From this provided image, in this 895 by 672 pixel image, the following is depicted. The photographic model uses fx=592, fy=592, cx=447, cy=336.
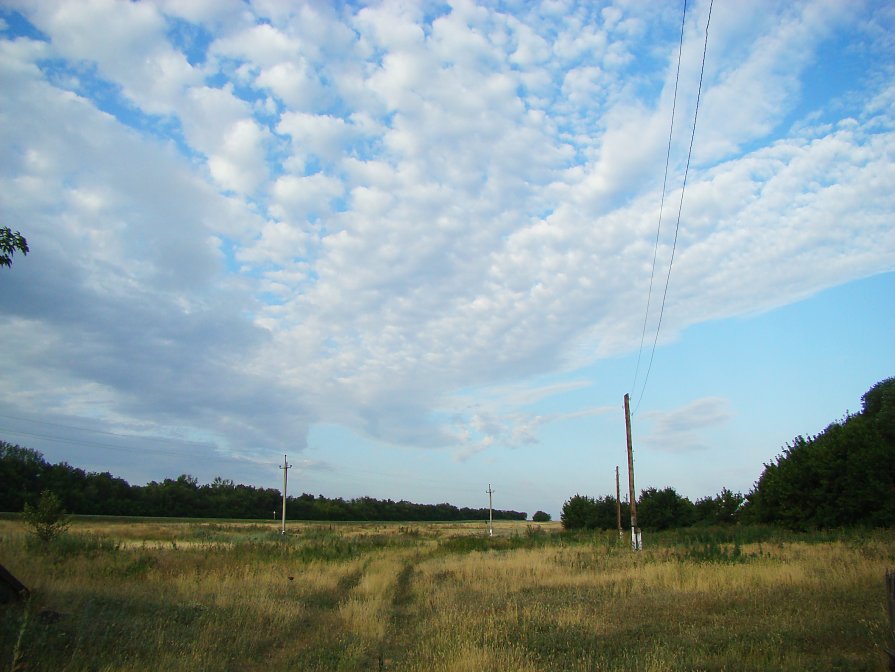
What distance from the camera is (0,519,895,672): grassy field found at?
7863mm

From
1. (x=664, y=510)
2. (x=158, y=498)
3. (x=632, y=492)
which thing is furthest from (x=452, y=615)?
(x=158, y=498)

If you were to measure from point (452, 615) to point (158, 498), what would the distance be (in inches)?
4179

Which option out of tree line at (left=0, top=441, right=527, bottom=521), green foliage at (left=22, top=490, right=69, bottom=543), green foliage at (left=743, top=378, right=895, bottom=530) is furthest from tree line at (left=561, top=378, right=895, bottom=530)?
tree line at (left=0, top=441, right=527, bottom=521)

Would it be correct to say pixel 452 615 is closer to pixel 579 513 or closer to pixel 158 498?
pixel 579 513

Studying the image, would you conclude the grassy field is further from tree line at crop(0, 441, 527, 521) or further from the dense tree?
tree line at crop(0, 441, 527, 521)

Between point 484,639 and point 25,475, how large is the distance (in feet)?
327

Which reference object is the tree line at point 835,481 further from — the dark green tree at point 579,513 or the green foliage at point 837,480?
the dark green tree at point 579,513

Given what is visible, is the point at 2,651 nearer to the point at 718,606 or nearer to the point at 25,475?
the point at 718,606

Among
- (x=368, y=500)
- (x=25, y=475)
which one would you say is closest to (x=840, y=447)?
(x=25, y=475)

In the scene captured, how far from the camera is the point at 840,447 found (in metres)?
34.7

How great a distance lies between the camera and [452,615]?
11.7 metres

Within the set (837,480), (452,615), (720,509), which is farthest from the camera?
(720,509)

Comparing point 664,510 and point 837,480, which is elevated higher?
point 837,480

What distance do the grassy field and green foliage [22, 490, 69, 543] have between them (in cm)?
47
